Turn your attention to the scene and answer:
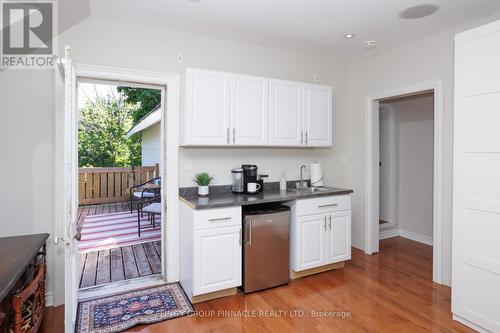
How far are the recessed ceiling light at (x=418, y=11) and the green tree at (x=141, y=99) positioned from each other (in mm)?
8073

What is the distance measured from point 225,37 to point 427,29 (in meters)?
2.13

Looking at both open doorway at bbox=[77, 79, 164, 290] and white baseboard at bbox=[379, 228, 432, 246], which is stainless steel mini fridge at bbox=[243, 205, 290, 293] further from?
white baseboard at bbox=[379, 228, 432, 246]

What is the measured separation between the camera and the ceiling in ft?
8.11

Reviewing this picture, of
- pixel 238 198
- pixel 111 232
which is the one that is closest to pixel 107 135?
pixel 111 232

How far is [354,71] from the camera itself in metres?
4.15

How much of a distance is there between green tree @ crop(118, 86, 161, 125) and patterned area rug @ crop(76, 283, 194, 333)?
25.1 ft

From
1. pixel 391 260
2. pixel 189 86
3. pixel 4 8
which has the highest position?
pixel 4 8

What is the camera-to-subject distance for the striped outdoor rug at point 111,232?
439 centimetres

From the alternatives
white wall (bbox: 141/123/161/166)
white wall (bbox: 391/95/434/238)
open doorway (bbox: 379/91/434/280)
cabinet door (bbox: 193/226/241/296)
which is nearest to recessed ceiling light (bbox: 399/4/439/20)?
open doorway (bbox: 379/91/434/280)

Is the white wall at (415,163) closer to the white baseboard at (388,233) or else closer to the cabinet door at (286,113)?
the white baseboard at (388,233)

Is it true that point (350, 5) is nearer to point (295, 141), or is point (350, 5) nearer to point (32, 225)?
point (295, 141)

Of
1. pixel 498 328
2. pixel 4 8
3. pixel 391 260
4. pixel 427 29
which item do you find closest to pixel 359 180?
pixel 391 260

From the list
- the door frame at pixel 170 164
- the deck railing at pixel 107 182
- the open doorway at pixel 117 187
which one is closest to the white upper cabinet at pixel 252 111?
the door frame at pixel 170 164

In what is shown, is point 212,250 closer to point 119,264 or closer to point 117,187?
point 119,264
